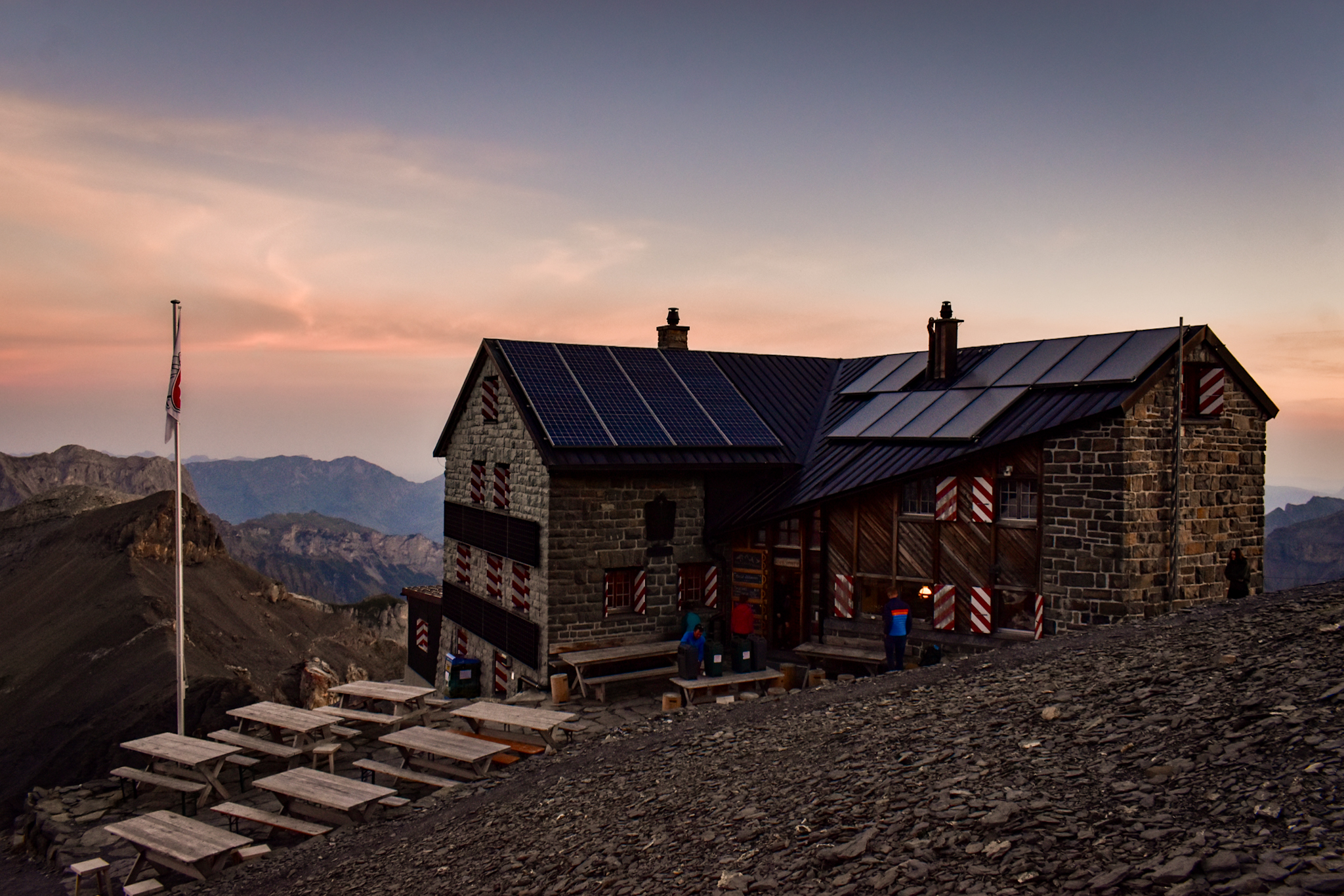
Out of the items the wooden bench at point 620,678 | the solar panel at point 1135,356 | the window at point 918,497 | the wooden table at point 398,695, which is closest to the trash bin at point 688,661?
the wooden bench at point 620,678

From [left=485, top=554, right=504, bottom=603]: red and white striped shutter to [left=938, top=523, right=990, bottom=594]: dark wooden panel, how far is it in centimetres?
1033

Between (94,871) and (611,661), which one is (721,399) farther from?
(94,871)

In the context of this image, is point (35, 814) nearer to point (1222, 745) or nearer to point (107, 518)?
point (1222, 745)

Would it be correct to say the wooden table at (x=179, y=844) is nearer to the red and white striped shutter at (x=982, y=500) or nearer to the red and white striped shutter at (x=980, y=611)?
the red and white striped shutter at (x=980, y=611)

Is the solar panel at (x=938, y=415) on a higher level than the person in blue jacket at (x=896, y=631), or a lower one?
higher

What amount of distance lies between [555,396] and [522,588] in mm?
4449

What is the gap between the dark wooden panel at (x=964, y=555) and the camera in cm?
1753

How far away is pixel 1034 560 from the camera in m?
17.0

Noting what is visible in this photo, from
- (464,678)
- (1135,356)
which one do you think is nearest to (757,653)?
(464,678)

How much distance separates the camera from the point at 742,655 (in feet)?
63.2

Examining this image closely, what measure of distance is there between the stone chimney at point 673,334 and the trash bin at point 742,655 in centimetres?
1012

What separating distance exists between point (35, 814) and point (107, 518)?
93.2 feet

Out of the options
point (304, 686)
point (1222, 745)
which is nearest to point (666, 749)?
point (1222, 745)

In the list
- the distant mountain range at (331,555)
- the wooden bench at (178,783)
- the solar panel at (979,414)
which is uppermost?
the solar panel at (979,414)
